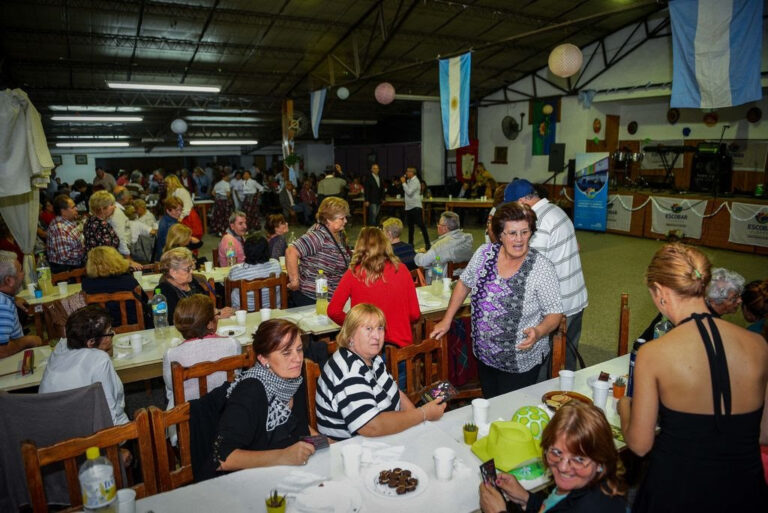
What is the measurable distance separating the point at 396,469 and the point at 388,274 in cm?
131

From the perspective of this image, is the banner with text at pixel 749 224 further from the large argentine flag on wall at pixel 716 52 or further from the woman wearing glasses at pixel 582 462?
the woman wearing glasses at pixel 582 462

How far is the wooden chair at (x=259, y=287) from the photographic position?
378cm

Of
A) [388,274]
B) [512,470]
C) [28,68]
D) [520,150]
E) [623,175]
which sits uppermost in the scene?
[28,68]

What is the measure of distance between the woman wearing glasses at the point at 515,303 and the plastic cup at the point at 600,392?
35 centimetres

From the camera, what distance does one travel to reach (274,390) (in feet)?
6.78

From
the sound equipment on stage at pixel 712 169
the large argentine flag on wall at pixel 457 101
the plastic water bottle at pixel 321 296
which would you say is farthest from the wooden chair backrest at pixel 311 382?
the sound equipment on stage at pixel 712 169

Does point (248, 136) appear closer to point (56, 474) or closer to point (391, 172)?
point (391, 172)

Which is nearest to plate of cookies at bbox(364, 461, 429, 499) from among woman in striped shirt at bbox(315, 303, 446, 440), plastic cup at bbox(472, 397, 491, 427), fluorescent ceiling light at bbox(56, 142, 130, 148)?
woman in striped shirt at bbox(315, 303, 446, 440)

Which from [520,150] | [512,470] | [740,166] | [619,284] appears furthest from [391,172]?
[512,470]

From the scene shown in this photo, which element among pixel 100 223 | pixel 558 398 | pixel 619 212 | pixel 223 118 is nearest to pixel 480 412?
pixel 558 398

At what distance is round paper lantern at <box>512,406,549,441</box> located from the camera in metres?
2.03

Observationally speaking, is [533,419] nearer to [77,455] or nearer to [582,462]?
[582,462]

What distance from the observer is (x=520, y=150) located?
1401cm

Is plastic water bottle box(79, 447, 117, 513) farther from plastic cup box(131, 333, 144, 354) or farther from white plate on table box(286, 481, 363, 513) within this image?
plastic cup box(131, 333, 144, 354)
